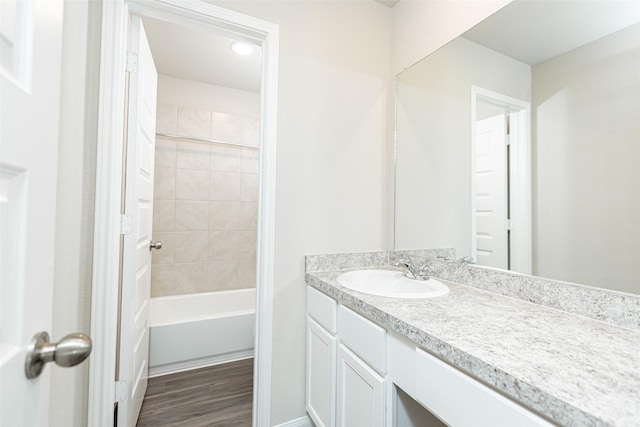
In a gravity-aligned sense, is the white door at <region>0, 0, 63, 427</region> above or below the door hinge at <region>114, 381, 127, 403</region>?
above

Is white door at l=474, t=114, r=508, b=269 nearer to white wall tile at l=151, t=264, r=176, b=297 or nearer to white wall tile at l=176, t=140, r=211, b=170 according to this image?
white wall tile at l=176, t=140, r=211, b=170

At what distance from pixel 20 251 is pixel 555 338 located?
1.13 meters

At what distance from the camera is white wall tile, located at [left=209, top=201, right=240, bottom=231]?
290 centimetres

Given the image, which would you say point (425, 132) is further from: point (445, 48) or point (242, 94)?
point (242, 94)

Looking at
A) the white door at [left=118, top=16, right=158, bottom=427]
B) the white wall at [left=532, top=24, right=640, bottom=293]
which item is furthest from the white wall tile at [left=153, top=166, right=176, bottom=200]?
the white wall at [left=532, top=24, right=640, bottom=293]

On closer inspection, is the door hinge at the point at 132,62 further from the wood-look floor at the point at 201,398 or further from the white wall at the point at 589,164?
the wood-look floor at the point at 201,398

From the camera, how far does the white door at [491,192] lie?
122 centimetres

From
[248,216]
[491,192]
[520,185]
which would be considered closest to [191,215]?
[248,216]

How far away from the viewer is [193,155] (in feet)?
9.23

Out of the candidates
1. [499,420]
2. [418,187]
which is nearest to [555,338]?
[499,420]

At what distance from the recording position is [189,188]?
9.18 ft

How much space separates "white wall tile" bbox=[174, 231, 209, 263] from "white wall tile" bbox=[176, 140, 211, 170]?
2.14 ft

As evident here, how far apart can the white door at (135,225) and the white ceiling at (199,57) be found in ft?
2.03

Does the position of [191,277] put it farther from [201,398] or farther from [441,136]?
[441,136]
